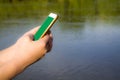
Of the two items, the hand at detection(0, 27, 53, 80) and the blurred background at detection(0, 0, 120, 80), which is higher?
the blurred background at detection(0, 0, 120, 80)

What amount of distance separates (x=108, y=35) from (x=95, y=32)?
3.87 ft

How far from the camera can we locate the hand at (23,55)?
0.78 meters

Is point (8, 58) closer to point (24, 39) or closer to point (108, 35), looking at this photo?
point (24, 39)

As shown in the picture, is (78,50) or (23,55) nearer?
(23,55)

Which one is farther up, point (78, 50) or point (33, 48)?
point (78, 50)

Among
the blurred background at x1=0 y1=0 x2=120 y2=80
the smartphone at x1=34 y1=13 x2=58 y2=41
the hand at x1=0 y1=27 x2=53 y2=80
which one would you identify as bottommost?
the hand at x1=0 y1=27 x2=53 y2=80

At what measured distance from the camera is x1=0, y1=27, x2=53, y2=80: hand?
2.57ft

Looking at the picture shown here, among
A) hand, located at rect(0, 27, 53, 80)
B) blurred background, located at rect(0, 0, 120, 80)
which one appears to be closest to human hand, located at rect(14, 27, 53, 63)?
hand, located at rect(0, 27, 53, 80)

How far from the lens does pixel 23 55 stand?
0.80m

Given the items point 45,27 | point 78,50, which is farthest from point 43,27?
point 78,50

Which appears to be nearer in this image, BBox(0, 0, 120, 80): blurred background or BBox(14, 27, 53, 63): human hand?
BBox(14, 27, 53, 63): human hand

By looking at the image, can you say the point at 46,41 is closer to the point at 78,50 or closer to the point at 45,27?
the point at 45,27

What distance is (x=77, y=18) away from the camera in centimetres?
2053

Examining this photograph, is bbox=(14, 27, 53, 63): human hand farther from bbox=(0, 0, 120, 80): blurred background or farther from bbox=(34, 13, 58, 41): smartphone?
bbox=(0, 0, 120, 80): blurred background
